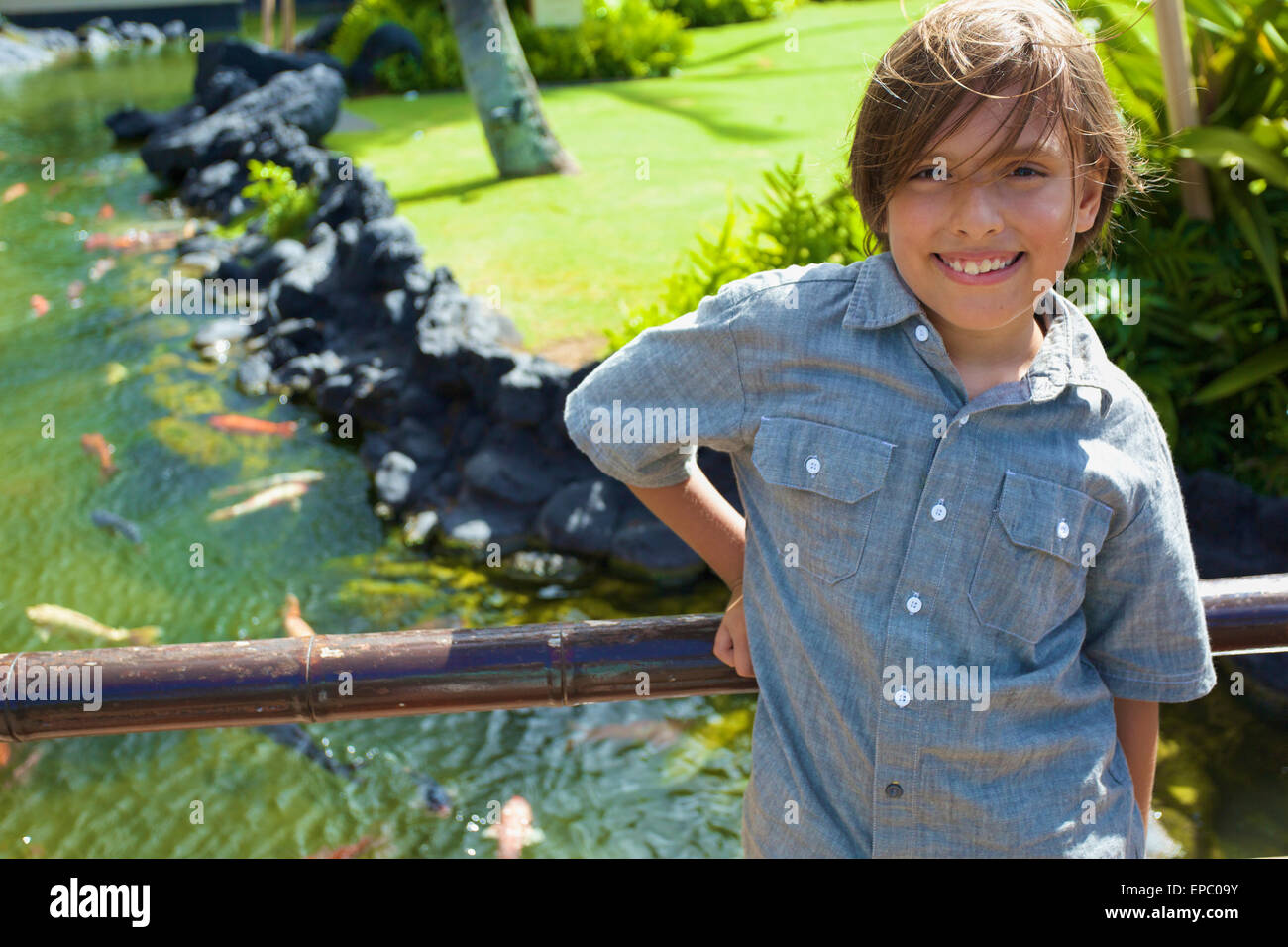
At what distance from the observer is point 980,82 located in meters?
1.36

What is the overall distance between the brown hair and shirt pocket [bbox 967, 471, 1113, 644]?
0.39 meters

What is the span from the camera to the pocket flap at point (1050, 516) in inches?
54.5

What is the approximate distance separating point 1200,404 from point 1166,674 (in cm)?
431

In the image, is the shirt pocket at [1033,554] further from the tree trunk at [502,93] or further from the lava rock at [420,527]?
the tree trunk at [502,93]

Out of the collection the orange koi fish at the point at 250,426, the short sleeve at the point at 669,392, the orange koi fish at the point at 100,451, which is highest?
the short sleeve at the point at 669,392

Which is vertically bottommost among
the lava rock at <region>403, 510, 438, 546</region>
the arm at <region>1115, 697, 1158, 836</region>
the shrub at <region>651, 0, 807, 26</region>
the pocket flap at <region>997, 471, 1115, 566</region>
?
the lava rock at <region>403, 510, 438, 546</region>

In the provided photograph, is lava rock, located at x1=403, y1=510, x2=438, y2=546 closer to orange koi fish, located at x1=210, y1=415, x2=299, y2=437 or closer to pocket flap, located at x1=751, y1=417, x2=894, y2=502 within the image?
orange koi fish, located at x1=210, y1=415, x2=299, y2=437

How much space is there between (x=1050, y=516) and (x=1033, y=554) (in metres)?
0.05

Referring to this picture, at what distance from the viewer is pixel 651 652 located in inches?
60.3

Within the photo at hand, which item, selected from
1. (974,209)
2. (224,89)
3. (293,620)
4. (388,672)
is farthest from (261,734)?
(224,89)

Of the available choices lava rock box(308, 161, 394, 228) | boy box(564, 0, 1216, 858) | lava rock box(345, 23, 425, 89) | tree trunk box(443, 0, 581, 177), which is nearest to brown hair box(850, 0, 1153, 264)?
boy box(564, 0, 1216, 858)

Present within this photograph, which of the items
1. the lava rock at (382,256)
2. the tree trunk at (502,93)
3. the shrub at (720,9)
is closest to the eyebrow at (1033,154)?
the lava rock at (382,256)

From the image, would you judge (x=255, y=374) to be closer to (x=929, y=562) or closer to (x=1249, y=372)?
(x=1249, y=372)

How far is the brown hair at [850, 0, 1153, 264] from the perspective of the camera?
1.36 metres
